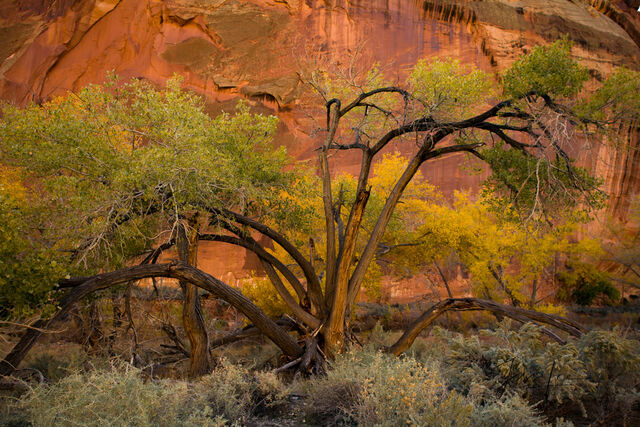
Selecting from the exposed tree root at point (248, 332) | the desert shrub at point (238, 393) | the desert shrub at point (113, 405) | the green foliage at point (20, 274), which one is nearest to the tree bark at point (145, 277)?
the green foliage at point (20, 274)

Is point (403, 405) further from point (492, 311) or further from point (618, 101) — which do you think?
point (618, 101)

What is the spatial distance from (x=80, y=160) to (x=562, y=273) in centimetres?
3270

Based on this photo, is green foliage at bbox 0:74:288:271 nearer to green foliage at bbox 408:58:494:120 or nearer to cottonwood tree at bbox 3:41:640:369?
cottonwood tree at bbox 3:41:640:369

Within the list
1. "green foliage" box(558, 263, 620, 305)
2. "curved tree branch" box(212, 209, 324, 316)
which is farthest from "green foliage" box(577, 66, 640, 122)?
"green foliage" box(558, 263, 620, 305)

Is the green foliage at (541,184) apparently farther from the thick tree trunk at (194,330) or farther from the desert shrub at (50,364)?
the desert shrub at (50,364)

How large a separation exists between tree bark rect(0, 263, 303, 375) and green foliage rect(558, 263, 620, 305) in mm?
29140

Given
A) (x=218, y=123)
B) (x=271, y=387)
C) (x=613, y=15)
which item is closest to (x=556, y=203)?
(x=271, y=387)

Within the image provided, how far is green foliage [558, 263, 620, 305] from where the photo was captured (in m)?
30.7

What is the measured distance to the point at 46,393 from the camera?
4.81m

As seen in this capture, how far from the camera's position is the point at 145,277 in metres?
7.37

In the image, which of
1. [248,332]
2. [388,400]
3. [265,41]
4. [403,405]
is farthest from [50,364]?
[265,41]

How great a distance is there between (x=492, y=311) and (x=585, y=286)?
27.8 metres

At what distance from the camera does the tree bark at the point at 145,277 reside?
5.70 meters

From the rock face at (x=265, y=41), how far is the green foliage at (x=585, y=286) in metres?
8.23
